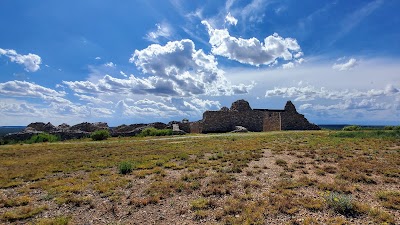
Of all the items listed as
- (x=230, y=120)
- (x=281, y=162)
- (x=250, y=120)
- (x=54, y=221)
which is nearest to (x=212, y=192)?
(x=54, y=221)

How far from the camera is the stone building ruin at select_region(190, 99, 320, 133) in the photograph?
4438cm

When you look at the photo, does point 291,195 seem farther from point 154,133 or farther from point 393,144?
point 154,133

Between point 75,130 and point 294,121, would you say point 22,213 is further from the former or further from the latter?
point 294,121

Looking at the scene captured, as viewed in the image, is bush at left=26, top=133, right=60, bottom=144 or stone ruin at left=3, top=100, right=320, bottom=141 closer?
bush at left=26, top=133, right=60, bottom=144

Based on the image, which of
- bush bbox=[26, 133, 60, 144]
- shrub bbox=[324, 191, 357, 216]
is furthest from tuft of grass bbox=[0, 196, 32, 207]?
bush bbox=[26, 133, 60, 144]

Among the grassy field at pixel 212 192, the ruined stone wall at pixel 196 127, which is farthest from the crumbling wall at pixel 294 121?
the grassy field at pixel 212 192

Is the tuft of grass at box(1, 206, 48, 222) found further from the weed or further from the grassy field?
the weed

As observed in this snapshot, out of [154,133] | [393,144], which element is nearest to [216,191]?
[393,144]

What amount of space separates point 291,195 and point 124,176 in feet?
24.6

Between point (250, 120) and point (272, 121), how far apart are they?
367 cm

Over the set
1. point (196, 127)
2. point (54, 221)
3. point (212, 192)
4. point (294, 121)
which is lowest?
point (54, 221)

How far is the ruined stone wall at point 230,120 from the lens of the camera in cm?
4447

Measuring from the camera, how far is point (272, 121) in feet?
151

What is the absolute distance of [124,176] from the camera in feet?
41.5
